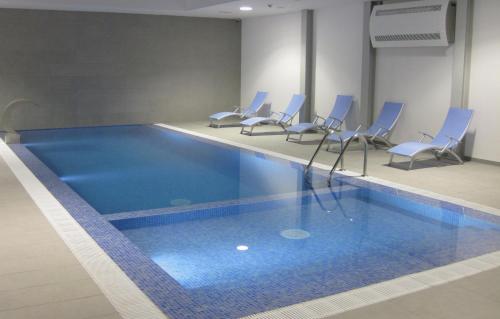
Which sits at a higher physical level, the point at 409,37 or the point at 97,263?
the point at 409,37

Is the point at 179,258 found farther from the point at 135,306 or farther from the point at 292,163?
the point at 292,163

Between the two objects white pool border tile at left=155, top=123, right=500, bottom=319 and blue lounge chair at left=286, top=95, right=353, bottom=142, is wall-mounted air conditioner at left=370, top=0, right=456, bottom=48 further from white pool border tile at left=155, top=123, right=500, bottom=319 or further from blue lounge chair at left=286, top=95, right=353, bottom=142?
white pool border tile at left=155, top=123, right=500, bottom=319

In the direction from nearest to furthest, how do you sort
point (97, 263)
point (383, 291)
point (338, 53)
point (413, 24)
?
point (383, 291)
point (97, 263)
point (413, 24)
point (338, 53)

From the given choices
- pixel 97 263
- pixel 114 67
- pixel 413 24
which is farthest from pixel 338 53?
pixel 97 263

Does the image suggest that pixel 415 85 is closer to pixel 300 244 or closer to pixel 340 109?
pixel 340 109

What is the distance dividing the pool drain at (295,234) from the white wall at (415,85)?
190 inches

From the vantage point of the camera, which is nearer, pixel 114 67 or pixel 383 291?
pixel 383 291

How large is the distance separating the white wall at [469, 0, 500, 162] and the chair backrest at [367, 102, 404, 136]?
143 cm

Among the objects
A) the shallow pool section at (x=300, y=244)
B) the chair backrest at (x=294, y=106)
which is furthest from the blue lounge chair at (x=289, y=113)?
the shallow pool section at (x=300, y=244)

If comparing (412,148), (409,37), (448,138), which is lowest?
(412,148)

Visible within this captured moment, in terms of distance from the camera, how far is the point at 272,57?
44.8 feet

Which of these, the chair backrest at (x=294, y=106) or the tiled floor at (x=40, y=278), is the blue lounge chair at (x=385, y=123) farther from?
the tiled floor at (x=40, y=278)

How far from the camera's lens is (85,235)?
4.79m

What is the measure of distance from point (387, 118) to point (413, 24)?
1655 millimetres
